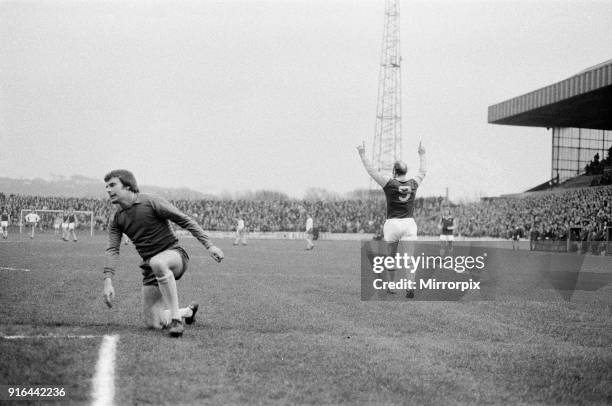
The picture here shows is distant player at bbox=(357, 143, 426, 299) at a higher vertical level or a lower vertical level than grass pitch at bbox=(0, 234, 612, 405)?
higher

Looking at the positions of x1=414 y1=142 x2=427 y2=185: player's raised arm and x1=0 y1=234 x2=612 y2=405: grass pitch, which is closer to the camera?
x1=0 y1=234 x2=612 y2=405: grass pitch

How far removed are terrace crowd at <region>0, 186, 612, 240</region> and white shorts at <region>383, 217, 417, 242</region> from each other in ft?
89.5

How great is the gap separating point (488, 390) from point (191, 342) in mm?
2899

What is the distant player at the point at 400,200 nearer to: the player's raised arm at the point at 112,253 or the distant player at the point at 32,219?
the player's raised arm at the point at 112,253

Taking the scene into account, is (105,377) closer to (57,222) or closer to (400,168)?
(400,168)

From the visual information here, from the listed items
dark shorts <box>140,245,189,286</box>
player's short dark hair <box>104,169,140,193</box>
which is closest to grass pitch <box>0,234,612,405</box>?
dark shorts <box>140,245,189,286</box>

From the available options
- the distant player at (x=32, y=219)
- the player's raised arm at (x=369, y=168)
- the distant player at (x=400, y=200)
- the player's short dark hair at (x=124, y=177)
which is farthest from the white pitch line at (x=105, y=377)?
the distant player at (x=32, y=219)

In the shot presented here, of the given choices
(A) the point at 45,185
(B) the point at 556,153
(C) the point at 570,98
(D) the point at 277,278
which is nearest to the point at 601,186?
(C) the point at 570,98

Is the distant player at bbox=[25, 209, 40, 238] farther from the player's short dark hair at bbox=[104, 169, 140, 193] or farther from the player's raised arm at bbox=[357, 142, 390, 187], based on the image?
the player's short dark hair at bbox=[104, 169, 140, 193]

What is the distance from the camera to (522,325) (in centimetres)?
775

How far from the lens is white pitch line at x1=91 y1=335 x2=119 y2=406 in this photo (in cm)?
417

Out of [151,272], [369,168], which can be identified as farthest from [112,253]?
[369,168]

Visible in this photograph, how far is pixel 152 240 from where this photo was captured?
680cm

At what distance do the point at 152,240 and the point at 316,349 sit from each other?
2240 millimetres
